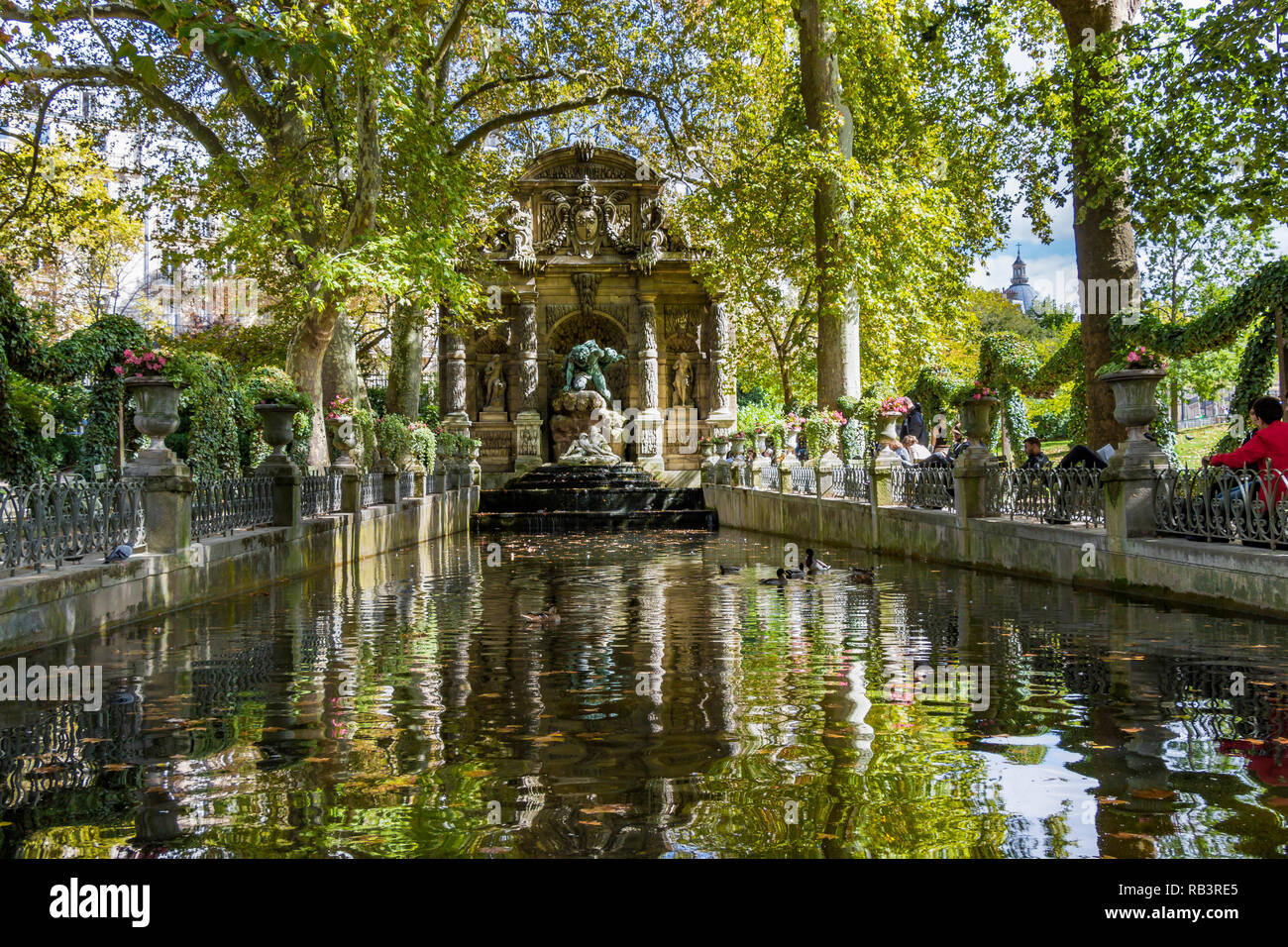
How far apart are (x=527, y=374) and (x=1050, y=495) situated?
26.7 metres

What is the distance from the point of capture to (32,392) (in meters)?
12.6

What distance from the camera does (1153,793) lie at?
14.3 feet

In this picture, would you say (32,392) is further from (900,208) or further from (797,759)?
(900,208)

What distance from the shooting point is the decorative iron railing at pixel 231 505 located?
12.9 metres

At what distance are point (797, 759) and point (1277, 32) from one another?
13.8 m

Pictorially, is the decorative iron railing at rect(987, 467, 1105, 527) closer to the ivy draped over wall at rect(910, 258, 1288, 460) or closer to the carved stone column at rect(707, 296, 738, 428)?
the ivy draped over wall at rect(910, 258, 1288, 460)

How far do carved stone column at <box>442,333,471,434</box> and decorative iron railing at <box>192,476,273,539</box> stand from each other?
23.0 m

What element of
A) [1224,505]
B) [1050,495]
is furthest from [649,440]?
[1224,505]

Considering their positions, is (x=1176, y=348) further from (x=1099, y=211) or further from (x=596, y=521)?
(x=596, y=521)

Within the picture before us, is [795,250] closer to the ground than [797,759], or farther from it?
farther from it

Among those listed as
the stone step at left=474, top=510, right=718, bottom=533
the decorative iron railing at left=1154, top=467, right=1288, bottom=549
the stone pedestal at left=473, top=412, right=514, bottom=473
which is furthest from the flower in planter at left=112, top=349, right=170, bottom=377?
the stone pedestal at left=473, top=412, right=514, bottom=473

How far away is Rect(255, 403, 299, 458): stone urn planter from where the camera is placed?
53.1ft

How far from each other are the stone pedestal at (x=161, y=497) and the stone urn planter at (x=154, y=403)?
0.36 metres
